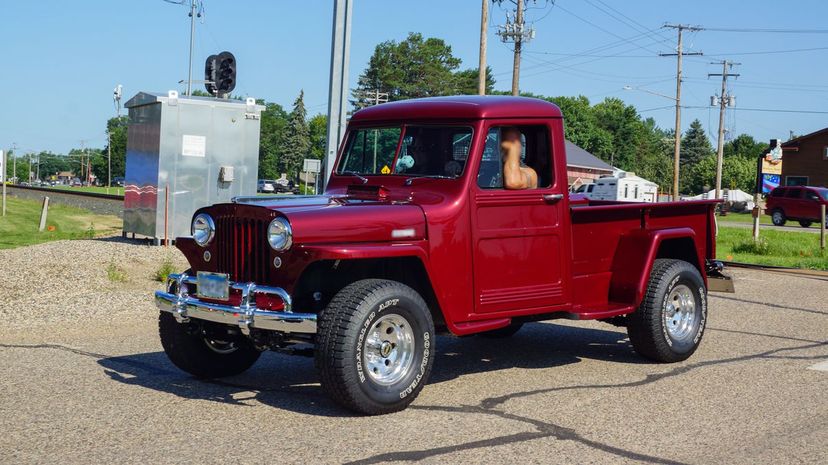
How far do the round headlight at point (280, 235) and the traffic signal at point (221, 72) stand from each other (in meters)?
13.5

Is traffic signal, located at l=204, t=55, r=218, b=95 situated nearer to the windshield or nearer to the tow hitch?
the windshield

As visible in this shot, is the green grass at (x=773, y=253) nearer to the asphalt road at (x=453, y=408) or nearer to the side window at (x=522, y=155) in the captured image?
Answer: the asphalt road at (x=453, y=408)

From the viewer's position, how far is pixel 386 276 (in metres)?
6.73

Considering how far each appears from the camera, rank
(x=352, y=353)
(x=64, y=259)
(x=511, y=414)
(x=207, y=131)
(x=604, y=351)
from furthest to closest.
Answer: (x=207, y=131) < (x=64, y=259) < (x=604, y=351) < (x=511, y=414) < (x=352, y=353)

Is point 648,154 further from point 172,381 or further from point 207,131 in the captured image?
point 172,381

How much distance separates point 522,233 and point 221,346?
2377 millimetres

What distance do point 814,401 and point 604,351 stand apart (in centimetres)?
240

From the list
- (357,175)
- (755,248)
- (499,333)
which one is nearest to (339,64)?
(499,333)

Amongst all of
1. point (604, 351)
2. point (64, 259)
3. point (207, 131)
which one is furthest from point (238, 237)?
point (207, 131)

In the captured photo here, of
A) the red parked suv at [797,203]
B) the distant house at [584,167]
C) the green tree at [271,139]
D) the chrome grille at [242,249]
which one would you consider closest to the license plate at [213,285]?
the chrome grille at [242,249]

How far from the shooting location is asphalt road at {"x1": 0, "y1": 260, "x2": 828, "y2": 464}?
5.31 metres

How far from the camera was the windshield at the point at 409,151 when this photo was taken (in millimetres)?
7098

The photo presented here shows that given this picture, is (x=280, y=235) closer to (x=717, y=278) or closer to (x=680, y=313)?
(x=680, y=313)

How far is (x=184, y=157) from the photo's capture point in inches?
669
